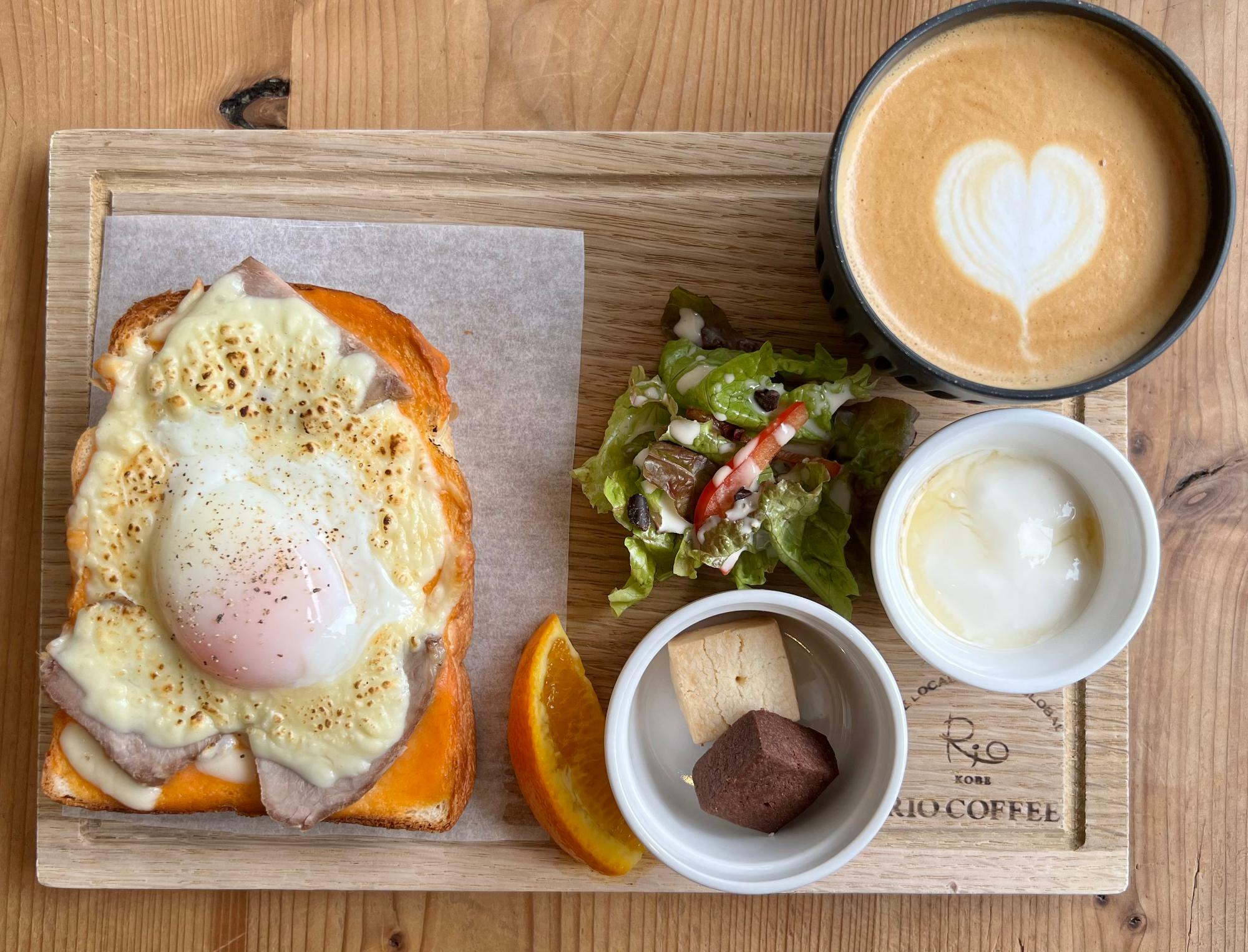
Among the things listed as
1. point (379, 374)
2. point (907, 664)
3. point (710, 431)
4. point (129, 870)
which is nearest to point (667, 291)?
point (710, 431)

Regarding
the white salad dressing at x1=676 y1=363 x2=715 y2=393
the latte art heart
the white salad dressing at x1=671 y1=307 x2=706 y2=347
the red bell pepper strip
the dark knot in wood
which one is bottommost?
the red bell pepper strip

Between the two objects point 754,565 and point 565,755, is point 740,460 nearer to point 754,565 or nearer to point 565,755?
point 754,565

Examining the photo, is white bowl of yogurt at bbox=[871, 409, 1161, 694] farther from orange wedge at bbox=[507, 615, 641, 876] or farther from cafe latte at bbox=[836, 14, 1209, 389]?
orange wedge at bbox=[507, 615, 641, 876]

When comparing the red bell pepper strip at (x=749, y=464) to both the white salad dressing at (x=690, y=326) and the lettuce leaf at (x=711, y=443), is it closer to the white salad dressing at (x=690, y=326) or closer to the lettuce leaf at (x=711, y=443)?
the lettuce leaf at (x=711, y=443)

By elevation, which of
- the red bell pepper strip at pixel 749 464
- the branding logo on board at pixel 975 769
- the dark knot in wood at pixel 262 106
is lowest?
the branding logo on board at pixel 975 769

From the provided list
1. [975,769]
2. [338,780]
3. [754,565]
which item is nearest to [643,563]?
[754,565]

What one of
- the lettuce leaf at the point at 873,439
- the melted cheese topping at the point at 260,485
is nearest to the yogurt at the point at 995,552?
the lettuce leaf at the point at 873,439

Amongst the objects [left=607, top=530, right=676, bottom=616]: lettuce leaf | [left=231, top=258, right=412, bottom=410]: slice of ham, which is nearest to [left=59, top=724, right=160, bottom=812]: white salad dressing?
[left=231, top=258, right=412, bottom=410]: slice of ham
